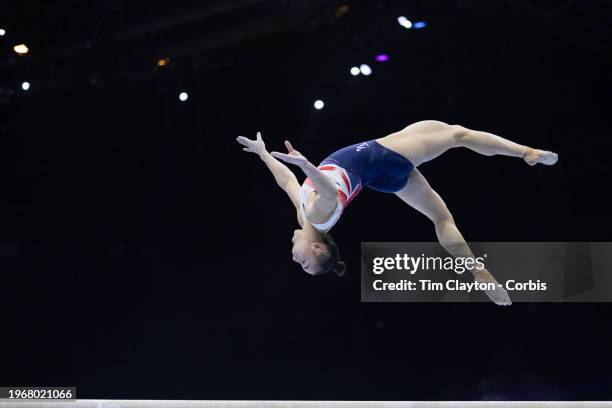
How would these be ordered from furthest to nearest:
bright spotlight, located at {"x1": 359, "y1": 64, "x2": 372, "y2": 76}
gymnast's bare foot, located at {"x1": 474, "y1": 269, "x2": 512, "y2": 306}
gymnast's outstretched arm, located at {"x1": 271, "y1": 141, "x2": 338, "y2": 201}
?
1. bright spotlight, located at {"x1": 359, "y1": 64, "x2": 372, "y2": 76}
2. gymnast's bare foot, located at {"x1": 474, "y1": 269, "x2": 512, "y2": 306}
3. gymnast's outstretched arm, located at {"x1": 271, "y1": 141, "x2": 338, "y2": 201}

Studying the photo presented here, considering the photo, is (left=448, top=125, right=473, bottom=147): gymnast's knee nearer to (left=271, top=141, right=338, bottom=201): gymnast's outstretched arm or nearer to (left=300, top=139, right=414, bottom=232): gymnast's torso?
(left=300, top=139, right=414, bottom=232): gymnast's torso

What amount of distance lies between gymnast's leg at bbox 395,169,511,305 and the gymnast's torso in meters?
0.14

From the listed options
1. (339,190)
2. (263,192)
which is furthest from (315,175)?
(263,192)

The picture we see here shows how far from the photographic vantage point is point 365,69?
554 cm

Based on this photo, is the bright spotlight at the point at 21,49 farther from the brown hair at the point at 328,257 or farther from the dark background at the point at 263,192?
the brown hair at the point at 328,257

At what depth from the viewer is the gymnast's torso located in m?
3.92

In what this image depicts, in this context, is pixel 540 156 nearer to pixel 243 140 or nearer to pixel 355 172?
pixel 355 172

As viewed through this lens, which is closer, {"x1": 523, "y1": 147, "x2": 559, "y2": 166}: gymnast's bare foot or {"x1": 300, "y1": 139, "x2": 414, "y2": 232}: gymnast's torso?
{"x1": 300, "y1": 139, "x2": 414, "y2": 232}: gymnast's torso

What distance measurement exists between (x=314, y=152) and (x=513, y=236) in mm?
1632

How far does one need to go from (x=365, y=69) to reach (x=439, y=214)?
1.56 m

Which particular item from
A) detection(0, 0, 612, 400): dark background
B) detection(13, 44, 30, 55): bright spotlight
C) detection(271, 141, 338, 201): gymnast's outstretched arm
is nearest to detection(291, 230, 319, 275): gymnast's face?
detection(271, 141, 338, 201): gymnast's outstretched arm

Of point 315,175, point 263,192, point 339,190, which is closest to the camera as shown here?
point 315,175

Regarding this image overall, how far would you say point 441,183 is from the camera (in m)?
5.53

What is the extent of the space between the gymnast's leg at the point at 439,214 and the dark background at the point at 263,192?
81 cm
